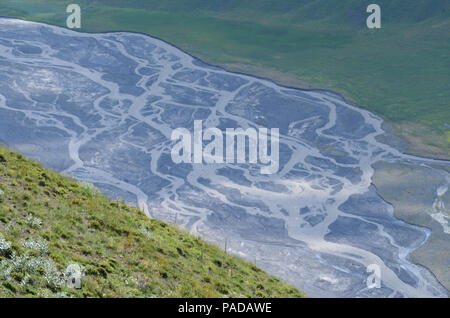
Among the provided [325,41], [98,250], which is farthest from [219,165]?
[325,41]

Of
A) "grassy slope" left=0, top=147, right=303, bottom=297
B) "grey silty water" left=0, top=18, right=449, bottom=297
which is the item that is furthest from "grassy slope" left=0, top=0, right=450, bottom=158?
"grassy slope" left=0, top=147, right=303, bottom=297

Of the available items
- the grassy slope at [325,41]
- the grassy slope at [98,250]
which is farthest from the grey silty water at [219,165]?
the grassy slope at [98,250]

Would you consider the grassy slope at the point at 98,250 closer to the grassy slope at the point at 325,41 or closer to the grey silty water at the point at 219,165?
the grey silty water at the point at 219,165

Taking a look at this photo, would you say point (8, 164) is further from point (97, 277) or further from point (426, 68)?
point (426, 68)

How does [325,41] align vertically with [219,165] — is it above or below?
above

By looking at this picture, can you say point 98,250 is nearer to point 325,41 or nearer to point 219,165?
point 219,165

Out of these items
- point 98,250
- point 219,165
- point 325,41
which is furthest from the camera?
point 325,41
